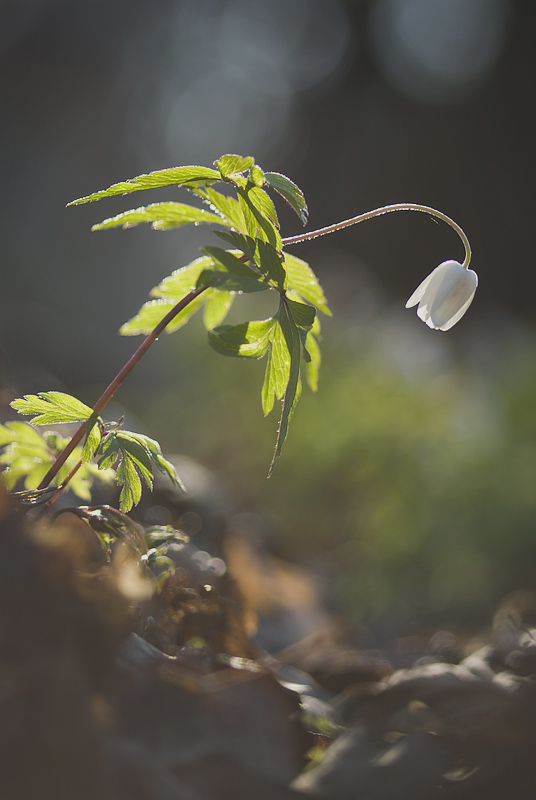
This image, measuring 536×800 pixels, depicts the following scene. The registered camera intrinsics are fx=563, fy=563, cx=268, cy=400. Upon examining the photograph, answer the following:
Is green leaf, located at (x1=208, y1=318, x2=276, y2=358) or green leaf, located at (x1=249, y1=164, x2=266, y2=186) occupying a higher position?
green leaf, located at (x1=249, y1=164, x2=266, y2=186)

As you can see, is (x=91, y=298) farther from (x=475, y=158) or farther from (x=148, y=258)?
(x=475, y=158)

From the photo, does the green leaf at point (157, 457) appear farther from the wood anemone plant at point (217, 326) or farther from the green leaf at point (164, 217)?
the green leaf at point (164, 217)

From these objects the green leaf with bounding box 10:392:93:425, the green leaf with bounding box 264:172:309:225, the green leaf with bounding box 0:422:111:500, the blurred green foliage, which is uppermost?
the blurred green foliage

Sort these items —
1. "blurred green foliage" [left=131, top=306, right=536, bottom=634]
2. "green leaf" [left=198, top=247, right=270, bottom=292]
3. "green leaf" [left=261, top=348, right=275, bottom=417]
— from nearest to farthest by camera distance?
"green leaf" [left=198, top=247, right=270, bottom=292], "green leaf" [left=261, top=348, right=275, bottom=417], "blurred green foliage" [left=131, top=306, right=536, bottom=634]

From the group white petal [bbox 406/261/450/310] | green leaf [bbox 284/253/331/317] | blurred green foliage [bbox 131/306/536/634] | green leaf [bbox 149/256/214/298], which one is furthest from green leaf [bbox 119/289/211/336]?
blurred green foliage [bbox 131/306/536/634]

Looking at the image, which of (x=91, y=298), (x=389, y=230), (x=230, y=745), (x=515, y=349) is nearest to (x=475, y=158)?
(x=389, y=230)

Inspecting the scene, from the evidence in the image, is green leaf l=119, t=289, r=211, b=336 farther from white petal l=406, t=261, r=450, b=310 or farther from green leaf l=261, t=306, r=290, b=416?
white petal l=406, t=261, r=450, b=310

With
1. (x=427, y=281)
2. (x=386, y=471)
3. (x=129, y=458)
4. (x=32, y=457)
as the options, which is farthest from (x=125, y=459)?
(x=386, y=471)
